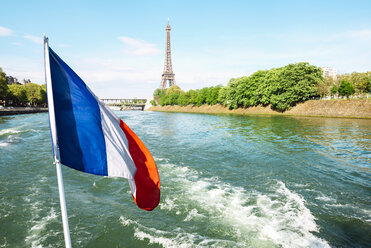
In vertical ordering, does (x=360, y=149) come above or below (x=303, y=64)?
below

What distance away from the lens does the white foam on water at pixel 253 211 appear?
6824 mm

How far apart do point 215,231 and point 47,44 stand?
6.97m

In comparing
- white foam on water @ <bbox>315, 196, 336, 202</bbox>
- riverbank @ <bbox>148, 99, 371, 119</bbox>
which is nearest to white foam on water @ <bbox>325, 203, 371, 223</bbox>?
white foam on water @ <bbox>315, 196, 336, 202</bbox>

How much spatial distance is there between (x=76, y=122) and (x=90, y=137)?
1.18ft

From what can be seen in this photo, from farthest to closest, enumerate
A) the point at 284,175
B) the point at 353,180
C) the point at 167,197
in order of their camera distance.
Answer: the point at 284,175, the point at 353,180, the point at 167,197

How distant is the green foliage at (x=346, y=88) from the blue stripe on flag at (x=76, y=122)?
77.0m

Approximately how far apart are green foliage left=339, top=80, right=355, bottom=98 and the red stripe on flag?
7627 cm

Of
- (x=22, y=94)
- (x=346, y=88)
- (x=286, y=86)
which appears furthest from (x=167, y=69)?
(x=346, y=88)

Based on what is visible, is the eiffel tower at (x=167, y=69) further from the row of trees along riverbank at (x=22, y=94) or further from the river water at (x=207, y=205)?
the river water at (x=207, y=205)

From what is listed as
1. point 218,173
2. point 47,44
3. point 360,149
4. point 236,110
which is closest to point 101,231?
point 47,44

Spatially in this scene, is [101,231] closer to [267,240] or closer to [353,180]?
[267,240]

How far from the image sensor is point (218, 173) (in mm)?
13312

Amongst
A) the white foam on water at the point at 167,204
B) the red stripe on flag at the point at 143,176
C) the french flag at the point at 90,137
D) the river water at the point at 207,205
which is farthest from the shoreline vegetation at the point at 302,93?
the french flag at the point at 90,137

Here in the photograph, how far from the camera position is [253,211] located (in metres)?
8.58
